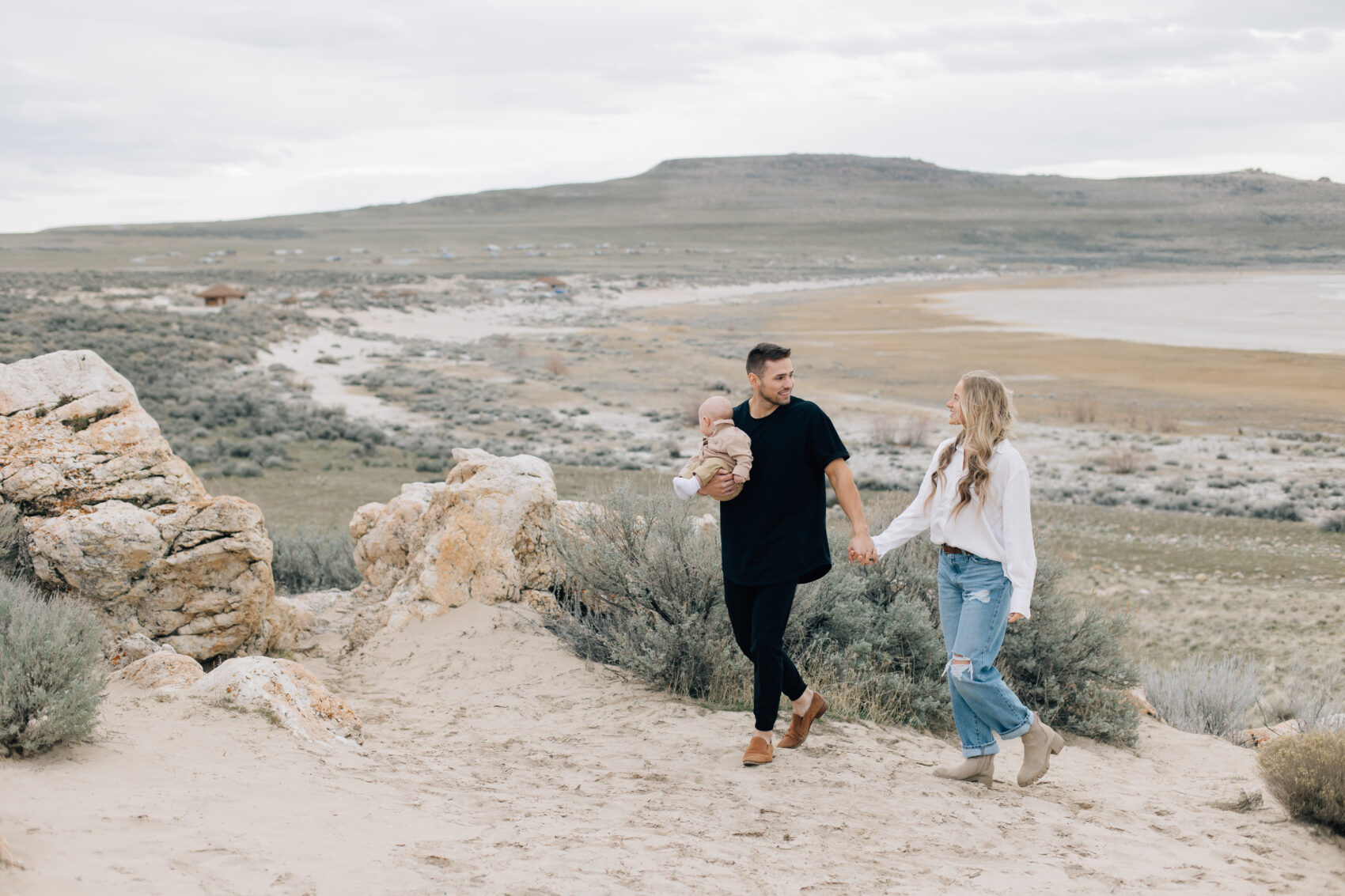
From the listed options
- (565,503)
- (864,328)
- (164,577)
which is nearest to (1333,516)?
(565,503)

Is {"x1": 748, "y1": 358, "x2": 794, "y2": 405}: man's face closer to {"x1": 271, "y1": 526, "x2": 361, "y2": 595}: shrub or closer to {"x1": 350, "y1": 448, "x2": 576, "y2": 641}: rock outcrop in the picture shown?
{"x1": 350, "y1": 448, "x2": 576, "y2": 641}: rock outcrop

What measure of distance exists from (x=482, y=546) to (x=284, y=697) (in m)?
2.40

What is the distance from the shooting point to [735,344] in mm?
42844

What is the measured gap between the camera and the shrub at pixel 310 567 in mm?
10305

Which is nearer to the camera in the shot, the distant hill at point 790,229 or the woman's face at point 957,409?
the woman's face at point 957,409

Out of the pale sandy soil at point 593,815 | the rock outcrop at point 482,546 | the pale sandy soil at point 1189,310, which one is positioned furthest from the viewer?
the pale sandy soil at point 1189,310

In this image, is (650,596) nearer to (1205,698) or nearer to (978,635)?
(978,635)

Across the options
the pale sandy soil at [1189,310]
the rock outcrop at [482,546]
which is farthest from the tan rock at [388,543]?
the pale sandy soil at [1189,310]

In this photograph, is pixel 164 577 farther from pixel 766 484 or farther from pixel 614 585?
pixel 766 484

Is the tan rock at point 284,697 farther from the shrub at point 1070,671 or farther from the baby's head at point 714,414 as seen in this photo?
the shrub at point 1070,671

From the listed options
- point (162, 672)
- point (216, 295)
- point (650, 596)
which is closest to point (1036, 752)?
point (650, 596)

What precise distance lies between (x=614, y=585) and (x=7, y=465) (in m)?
3.90

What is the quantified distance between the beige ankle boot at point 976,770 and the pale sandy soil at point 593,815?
0.05 metres

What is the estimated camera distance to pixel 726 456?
430 centimetres
